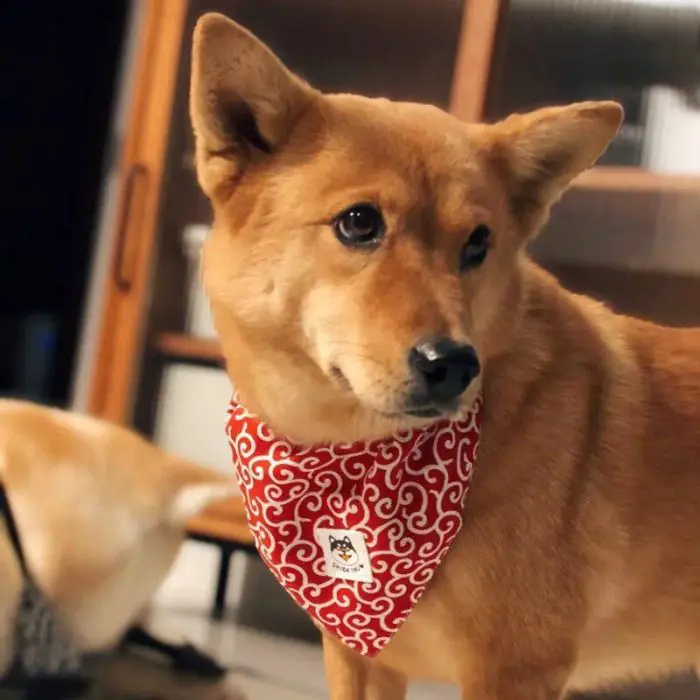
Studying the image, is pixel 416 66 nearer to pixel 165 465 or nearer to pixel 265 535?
pixel 165 465

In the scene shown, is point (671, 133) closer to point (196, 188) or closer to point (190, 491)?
point (196, 188)

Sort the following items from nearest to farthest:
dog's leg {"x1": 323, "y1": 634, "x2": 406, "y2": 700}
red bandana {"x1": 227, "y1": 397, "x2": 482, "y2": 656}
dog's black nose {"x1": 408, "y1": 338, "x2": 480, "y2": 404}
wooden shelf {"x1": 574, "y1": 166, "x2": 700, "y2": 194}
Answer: dog's black nose {"x1": 408, "y1": 338, "x2": 480, "y2": 404}, red bandana {"x1": 227, "y1": 397, "x2": 482, "y2": 656}, dog's leg {"x1": 323, "y1": 634, "x2": 406, "y2": 700}, wooden shelf {"x1": 574, "y1": 166, "x2": 700, "y2": 194}

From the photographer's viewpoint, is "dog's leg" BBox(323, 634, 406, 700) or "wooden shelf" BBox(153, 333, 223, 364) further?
"wooden shelf" BBox(153, 333, 223, 364)

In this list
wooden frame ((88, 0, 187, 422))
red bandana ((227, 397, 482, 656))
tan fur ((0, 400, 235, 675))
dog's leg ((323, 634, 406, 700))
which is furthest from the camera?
wooden frame ((88, 0, 187, 422))

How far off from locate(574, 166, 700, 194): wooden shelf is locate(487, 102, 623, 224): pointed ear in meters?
0.55

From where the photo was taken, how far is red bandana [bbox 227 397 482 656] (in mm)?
825

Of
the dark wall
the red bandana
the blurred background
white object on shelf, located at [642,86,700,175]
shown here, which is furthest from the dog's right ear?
the dark wall

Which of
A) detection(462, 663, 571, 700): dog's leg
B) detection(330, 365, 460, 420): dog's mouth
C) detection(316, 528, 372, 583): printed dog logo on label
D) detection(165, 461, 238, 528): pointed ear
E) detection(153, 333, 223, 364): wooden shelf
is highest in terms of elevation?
detection(330, 365, 460, 420): dog's mouth

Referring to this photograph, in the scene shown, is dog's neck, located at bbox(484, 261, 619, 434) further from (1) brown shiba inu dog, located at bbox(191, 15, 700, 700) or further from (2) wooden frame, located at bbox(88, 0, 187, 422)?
(2) wooden frame, located at bbox(88, 0, 187, 422)

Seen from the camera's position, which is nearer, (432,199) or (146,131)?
(432,199)

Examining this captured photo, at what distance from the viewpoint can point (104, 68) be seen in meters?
1.93

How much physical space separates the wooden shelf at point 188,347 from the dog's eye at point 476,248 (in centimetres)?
93

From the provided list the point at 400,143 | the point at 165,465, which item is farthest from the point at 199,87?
the point at 165,465

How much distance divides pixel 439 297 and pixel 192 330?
43.1 inches
